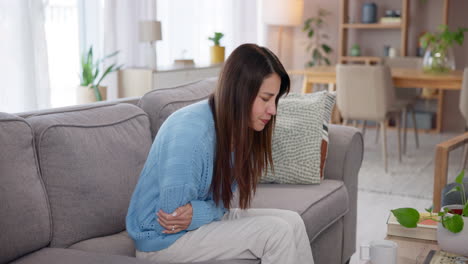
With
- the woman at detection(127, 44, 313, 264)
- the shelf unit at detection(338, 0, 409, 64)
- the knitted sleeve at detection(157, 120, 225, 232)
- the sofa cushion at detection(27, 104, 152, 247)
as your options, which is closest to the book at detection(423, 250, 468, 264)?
the woman at detection(127, 44, 313, 264)

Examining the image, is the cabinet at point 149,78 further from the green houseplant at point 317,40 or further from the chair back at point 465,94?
the green houseplant at point 317,40

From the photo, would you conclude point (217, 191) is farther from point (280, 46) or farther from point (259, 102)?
point (280, 46)

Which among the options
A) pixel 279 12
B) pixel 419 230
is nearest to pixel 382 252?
pixel 419 230

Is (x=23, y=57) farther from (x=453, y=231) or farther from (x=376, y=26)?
(x=376, y=26)

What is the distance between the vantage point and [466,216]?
169 centimetres

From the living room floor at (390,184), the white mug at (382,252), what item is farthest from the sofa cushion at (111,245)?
the living room floor at (390,184)

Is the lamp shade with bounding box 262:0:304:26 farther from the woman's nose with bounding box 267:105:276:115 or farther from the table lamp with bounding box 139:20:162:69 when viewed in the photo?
the woman's nose with bounding box 267:105:276:115

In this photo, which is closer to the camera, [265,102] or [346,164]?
[265,102]

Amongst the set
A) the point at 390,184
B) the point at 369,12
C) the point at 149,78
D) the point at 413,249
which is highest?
the point at 369,12

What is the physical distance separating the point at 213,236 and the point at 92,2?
9.60 ft

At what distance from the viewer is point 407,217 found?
1.84 m

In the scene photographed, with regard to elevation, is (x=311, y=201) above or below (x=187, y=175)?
below

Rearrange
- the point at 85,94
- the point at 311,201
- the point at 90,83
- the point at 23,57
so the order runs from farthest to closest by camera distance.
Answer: the point at 90,83 → the point at 85,94 → the point at 23,57 → the point at 311,201

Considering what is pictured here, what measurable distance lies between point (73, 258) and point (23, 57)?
7.29 ft
